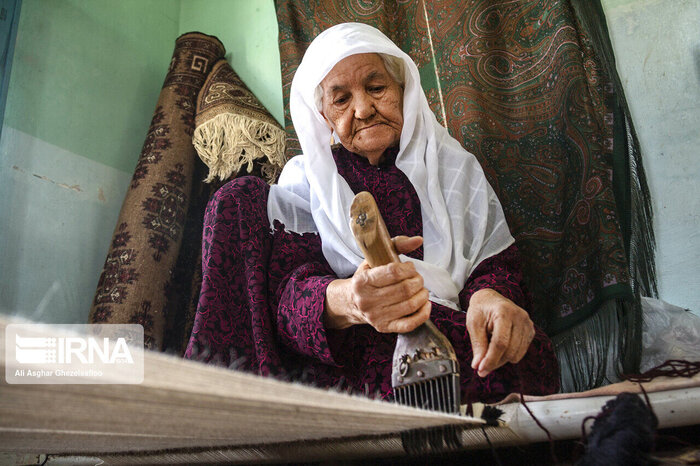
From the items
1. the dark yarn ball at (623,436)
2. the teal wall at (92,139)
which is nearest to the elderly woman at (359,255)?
the dark yarn ball at (623,436)

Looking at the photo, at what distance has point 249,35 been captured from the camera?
8.17ft

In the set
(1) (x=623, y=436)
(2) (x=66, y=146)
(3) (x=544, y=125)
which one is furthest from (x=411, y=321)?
(2) (x=66, y=146)

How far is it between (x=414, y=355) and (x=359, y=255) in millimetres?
510

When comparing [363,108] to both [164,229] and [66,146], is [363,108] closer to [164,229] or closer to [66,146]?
[164,229]

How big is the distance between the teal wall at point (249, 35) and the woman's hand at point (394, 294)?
157 centimetres

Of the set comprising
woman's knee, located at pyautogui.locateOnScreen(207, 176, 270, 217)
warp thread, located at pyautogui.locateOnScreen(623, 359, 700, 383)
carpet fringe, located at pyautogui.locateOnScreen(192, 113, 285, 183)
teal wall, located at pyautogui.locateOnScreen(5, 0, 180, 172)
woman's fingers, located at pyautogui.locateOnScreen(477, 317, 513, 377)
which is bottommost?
warp thread, located at pyautogui.locateOnScreen(623, 359, 700, 383)

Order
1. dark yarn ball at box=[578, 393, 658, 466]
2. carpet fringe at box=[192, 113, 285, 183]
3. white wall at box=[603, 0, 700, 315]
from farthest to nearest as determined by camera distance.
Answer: carpet fringe at box=[192, 113, 285, 183] → white wall at box=[603, 0, 700, 315] → dark yarn ball at box=[578, 393, 658, 466]

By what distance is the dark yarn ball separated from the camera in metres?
0.49

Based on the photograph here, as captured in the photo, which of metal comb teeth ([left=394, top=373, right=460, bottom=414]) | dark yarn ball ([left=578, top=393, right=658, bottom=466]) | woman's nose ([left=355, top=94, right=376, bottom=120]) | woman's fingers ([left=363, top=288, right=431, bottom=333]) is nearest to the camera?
dark yarn ball ([left=578, top=393, right=658, bottom=466])

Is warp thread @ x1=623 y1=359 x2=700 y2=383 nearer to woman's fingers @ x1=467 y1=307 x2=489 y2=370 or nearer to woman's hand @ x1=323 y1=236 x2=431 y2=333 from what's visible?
woman's fingers @ x1=467 y1=307 x2=489 y2=370

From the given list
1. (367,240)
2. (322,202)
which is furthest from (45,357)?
(322,202)

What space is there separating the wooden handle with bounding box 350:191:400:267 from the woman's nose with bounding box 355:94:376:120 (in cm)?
72

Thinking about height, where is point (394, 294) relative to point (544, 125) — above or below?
below

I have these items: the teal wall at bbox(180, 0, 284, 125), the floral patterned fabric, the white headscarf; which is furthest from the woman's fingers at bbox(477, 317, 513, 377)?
the teal wall at bbox(180, 0, 284, 125)
